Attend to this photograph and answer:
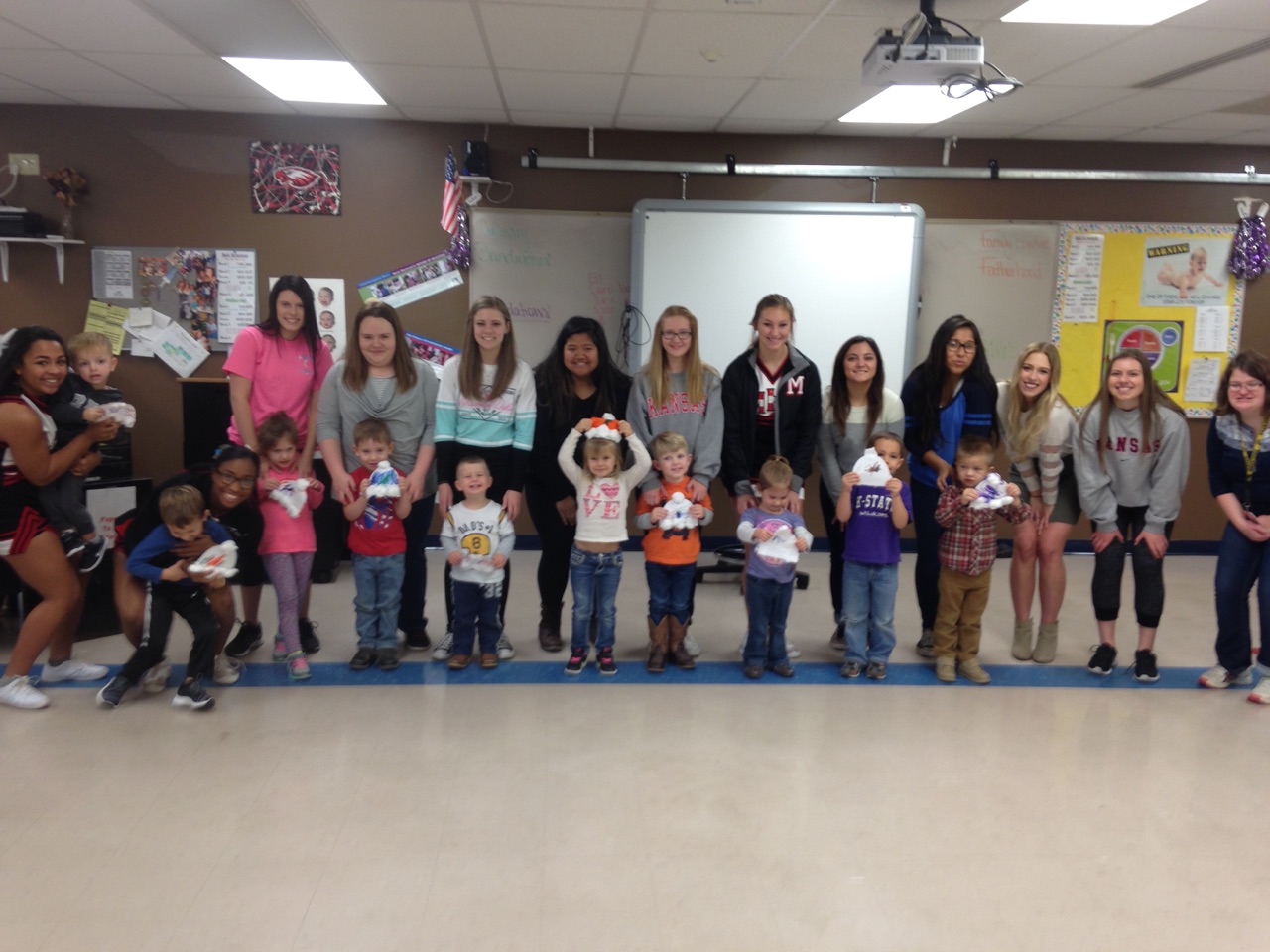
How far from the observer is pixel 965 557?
321cm

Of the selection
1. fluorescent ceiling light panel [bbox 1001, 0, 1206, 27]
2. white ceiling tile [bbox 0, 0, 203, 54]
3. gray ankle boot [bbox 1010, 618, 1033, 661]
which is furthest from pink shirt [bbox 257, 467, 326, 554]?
fluorescent ceiling light panel [bbox 1001, 0, 1206, 27]

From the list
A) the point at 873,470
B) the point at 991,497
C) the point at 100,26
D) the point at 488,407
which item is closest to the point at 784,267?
the point at 873,470

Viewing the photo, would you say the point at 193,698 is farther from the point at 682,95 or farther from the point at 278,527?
the point at 682,95

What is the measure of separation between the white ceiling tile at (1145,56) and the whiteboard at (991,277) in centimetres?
131

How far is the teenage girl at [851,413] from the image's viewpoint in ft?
10.9

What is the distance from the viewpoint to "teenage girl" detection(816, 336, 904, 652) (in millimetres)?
3330

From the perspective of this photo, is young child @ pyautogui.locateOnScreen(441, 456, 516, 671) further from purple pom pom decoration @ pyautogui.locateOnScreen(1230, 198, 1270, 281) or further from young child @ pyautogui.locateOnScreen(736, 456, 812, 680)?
purple pom pom decoration @ pyautogui.locateOnScreen(1230, 198, 1270, 281)

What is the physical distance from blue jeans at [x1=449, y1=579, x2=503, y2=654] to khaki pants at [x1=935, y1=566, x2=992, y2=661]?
1.72 m

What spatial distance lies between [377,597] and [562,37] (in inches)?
94.8

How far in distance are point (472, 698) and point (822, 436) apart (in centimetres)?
170

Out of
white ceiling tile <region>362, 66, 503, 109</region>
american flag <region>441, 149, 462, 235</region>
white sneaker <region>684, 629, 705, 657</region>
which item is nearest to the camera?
white sneaker <region>684, 629, 705, 657</region>

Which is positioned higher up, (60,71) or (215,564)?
(60,71)

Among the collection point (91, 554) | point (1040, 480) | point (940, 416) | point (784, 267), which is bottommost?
point (91, 554)

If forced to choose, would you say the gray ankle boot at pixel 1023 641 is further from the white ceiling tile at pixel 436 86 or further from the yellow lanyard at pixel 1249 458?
the white ceiling tile at pixel 436 86
